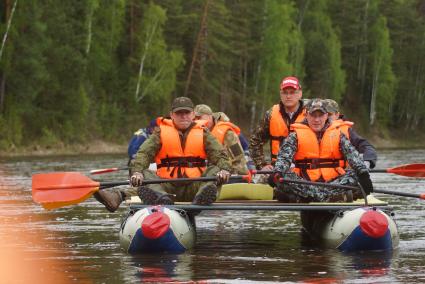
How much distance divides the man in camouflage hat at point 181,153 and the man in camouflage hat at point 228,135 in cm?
210

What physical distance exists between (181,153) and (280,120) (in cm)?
165

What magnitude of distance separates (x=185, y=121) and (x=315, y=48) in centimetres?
4782

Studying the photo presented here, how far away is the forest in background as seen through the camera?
36656mm

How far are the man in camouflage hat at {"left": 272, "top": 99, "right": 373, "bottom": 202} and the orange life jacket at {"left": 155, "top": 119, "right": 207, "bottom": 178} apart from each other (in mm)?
836

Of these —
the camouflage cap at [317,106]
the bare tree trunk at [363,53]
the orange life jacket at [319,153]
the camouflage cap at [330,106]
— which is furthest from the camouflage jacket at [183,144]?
the bare tree trunk at [363,53]

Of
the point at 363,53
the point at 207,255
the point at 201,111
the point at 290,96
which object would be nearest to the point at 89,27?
the point at 363,53

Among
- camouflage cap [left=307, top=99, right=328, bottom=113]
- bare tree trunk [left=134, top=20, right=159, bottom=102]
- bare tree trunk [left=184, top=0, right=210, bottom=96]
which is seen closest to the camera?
camouflage cap [left=307, top=99, right=328, bottom=113]

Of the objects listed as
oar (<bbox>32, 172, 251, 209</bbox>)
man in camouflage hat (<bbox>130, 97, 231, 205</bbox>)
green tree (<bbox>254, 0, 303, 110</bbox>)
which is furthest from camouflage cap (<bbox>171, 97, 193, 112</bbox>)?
green tree (<bbox>254, 0, 303, 110</bbox>)

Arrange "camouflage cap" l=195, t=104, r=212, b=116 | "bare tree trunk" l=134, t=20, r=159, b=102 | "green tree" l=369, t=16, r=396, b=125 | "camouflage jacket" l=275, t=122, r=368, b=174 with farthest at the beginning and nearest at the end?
"green tree" l=369, t=16, r=396, b=125
"bare tree trunk" l=134, t=20, r=159, b=102
"camouflage cap" l=195, t=104, r=212, b=116
"camouflage jacket" l=275, t=122, r=368, b=174

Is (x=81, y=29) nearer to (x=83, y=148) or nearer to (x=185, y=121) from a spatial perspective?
(x=83, y=148)

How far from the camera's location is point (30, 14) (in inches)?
1379

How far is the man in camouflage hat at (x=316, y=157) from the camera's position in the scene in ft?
32.1

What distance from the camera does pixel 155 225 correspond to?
29.7 ft

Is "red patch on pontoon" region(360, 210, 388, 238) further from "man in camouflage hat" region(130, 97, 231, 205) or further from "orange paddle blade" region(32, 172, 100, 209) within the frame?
"orange paddle blade" region(32, 172, 100, 209)
